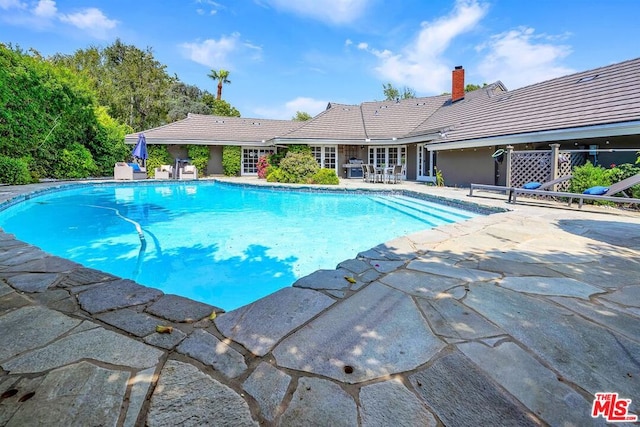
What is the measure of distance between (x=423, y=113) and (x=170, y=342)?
20952 millimetres

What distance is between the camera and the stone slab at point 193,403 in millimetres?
1219

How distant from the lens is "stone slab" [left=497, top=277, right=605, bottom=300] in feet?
8.20

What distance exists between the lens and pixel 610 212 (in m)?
6.89

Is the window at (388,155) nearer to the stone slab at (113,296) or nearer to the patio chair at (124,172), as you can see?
the patio chair at (124,172)

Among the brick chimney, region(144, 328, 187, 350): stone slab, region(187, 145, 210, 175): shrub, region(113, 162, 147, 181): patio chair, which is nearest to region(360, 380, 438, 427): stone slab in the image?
region(144, 328, 187, 350): stone slab

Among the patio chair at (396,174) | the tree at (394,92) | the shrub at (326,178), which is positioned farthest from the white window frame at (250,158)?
the tree at (394,92)

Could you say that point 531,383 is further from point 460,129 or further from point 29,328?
point 460,129

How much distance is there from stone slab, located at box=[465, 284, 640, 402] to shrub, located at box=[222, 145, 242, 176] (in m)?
19.5

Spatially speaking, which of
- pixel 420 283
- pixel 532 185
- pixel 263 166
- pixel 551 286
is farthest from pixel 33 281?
pixel 263 166

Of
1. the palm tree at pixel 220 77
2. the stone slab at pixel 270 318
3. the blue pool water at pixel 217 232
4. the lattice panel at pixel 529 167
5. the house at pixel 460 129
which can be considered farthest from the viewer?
the palm tree at pixel 220 77

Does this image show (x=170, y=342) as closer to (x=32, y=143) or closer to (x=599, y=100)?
(x=599, y=100)

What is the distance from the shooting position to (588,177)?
27.0 ft

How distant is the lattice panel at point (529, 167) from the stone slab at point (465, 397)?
999 cm

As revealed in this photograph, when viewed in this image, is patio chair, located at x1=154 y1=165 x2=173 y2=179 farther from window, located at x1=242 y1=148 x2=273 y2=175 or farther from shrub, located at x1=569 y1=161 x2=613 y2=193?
shrub, located at x1=569 y1=161 x2=613 y2=193
